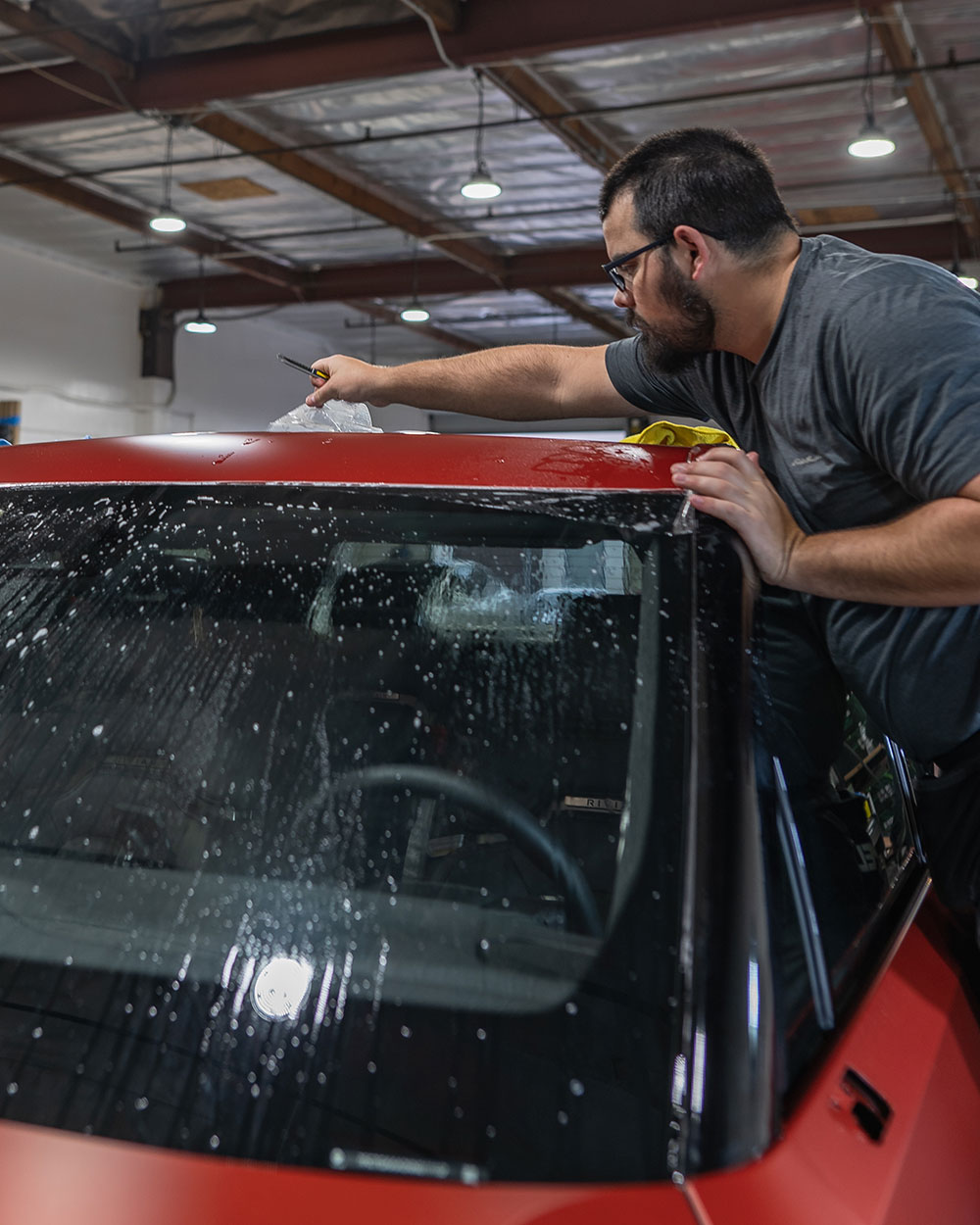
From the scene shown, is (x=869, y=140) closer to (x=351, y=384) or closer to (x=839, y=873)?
(x=351, y=384)

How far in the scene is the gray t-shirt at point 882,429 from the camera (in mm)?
1226

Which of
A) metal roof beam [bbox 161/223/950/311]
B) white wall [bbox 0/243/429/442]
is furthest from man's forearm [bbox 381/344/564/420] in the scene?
white wall [bbox 0/243/429/442]

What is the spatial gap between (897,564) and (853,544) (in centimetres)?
5

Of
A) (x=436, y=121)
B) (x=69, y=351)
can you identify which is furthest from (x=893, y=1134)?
(x=69, y=351)

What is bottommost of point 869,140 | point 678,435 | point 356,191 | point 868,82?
point 678,435

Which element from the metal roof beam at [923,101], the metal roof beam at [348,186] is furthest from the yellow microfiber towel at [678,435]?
the metal roof beam at [348,186]

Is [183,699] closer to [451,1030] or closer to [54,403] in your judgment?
Result: [451,1030]

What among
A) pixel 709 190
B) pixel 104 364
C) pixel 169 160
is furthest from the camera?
pixel 104 364

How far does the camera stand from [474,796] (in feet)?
3.47

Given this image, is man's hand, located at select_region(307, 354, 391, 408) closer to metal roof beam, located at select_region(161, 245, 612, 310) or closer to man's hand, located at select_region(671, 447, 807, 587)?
man's hand, located at select_region(671, 447, 807, 587)

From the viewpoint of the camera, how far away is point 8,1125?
79 cm

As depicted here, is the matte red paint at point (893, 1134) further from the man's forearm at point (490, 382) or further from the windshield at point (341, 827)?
the man's forearm at point (490, 382)

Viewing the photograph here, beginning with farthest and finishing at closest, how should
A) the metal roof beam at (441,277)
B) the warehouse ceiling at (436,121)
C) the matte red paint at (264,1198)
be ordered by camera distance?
the metal roof beam at (441,277), the warehouse ceiling at (436,121), the matte red paint at (264,1198)

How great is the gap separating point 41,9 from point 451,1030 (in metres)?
6.32
